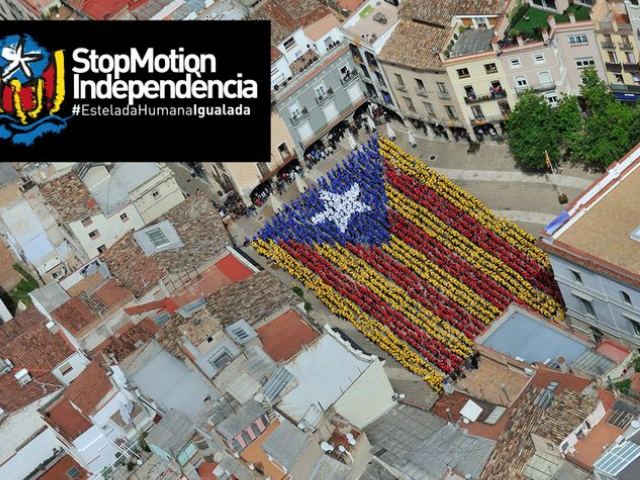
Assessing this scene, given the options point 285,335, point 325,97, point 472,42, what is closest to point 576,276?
point 285,335

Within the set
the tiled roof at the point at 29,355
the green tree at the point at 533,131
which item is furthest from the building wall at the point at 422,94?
the tiled roof at the point at 29,355

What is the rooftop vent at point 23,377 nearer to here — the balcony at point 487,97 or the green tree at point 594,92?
the balcony at point 487,97

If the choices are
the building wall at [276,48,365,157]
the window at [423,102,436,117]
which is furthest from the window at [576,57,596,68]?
the building wall at [276,48,365,157]

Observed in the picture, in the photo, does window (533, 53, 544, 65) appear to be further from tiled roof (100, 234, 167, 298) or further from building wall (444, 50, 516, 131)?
tiled roof (100, 234, 167, 298)

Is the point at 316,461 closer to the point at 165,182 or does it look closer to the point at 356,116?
the point at 165,182

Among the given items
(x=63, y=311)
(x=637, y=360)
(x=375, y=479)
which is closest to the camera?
(x=375, y=479)

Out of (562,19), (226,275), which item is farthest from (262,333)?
(562,19)
